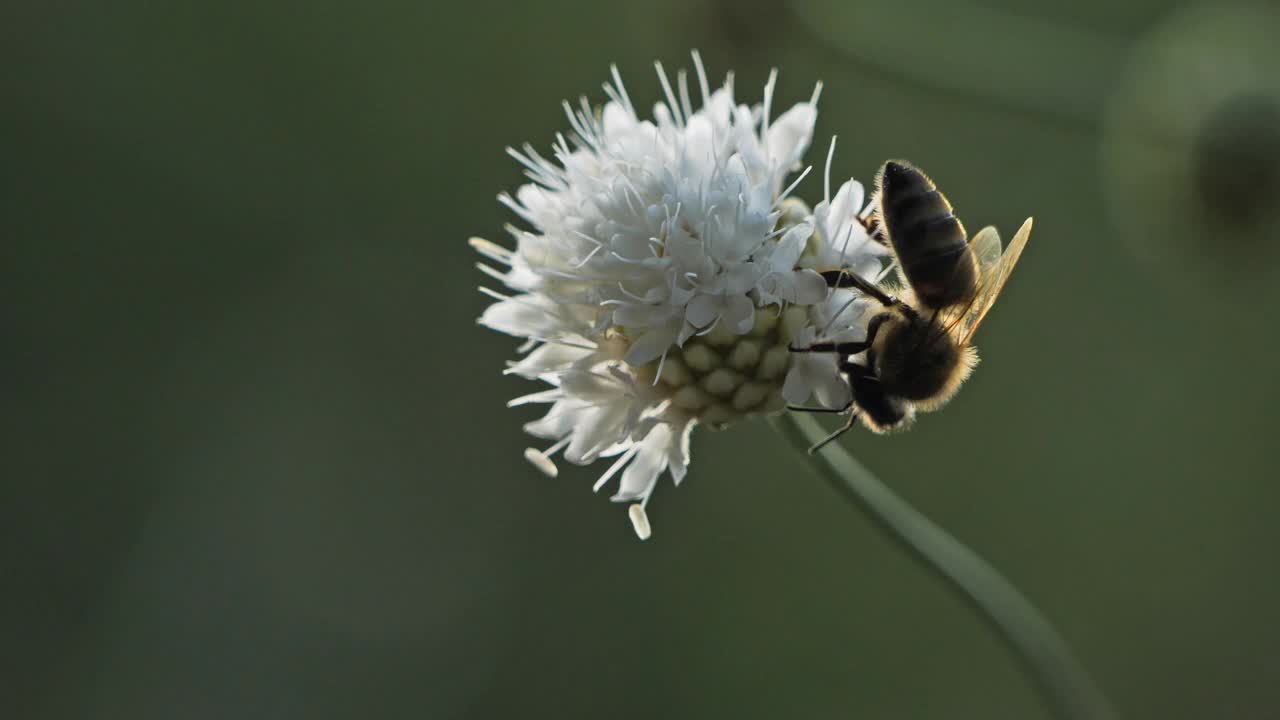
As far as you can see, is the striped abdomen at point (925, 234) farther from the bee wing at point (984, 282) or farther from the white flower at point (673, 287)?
the white flower at point (673, 287)

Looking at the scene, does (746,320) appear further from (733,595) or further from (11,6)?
(11,6)

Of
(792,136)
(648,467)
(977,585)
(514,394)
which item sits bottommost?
(977,585)

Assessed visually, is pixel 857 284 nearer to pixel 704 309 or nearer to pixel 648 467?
A: pixel 704 309

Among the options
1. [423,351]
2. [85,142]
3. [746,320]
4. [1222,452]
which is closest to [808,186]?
[1222,452]

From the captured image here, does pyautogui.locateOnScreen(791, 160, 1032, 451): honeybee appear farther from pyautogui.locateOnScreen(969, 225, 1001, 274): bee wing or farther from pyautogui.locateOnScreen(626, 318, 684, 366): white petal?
pyautogui.locateOnScreen(626, 318, 684, 366): white petal

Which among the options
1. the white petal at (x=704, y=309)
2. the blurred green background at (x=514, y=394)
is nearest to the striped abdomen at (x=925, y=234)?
the white petal at (x=704, y=309)

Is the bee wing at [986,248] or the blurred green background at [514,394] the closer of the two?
the bee wing at [986,248]

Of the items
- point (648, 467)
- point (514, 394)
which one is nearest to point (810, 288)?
point (648, 467)

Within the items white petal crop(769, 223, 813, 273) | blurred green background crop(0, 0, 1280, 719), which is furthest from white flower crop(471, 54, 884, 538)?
blurred green background crop(0, 0, 1280, 719)
